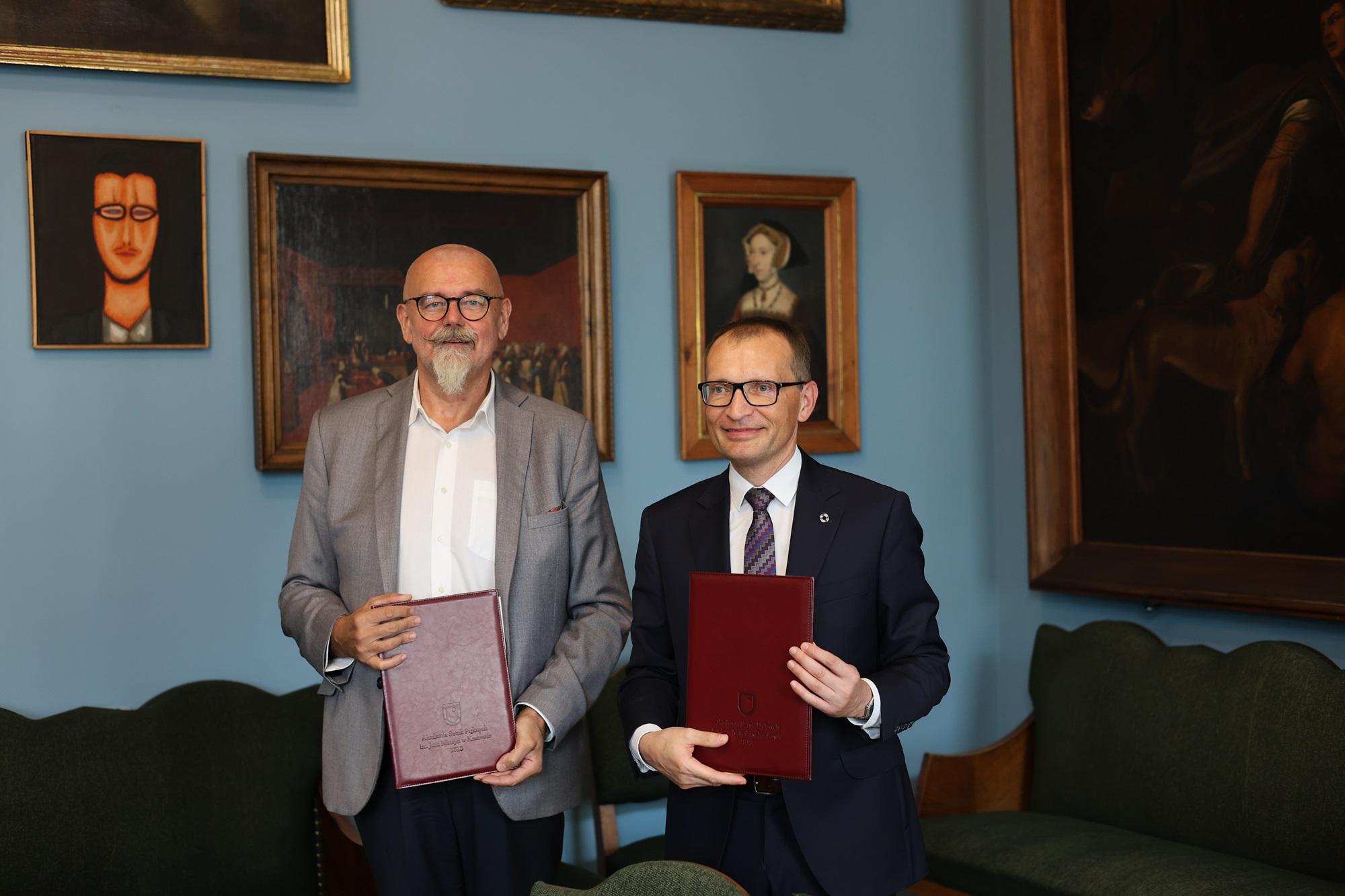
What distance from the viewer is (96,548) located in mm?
4129

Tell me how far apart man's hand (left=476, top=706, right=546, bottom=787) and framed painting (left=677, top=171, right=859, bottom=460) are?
202cm

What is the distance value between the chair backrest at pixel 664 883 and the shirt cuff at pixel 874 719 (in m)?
0.44

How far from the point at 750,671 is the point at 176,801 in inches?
94.9

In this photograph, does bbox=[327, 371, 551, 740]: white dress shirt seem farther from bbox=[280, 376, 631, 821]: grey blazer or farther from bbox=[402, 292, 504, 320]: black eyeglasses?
bbox=[402, 292, 504, 320]: black eyeglasses

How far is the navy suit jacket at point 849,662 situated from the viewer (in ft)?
8.27

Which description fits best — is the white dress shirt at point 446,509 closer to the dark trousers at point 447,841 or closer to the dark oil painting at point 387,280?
the dark trousers at point 447,841

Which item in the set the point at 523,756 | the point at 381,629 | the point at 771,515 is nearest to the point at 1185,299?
the point at 771,515

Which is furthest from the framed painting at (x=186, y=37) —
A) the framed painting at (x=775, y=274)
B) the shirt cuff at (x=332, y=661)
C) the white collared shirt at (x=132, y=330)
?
the shirt cuff at (x=332, y=661)

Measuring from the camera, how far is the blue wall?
4094 millimetres

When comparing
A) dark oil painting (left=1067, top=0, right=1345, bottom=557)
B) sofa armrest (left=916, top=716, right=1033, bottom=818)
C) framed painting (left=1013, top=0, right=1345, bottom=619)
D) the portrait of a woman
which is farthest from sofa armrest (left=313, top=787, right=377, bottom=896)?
dark oil painting (left=1067, top=0, right=1345, bottom=557)

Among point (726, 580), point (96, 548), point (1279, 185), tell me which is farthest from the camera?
point (96, 548)

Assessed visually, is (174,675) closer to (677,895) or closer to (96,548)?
(96,548)

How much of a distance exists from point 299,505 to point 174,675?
1.43 meters

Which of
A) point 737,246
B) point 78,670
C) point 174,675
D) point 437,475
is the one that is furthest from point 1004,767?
point 78,670
